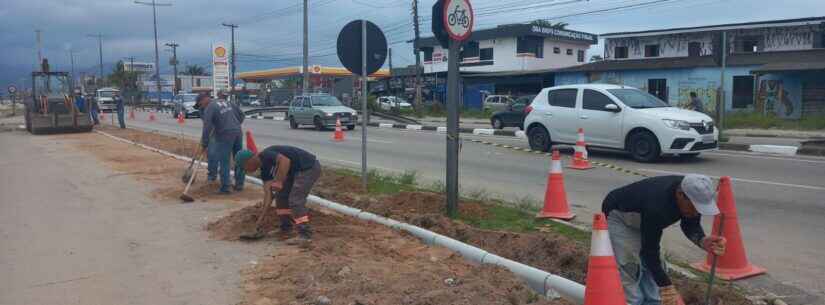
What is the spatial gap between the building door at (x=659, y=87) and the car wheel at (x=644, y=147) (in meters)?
22.9

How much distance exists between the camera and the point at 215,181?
1016 cm

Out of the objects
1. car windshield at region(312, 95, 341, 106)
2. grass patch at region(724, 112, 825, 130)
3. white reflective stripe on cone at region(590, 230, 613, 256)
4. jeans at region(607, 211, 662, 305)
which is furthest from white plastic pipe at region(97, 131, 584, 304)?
grass patch at region(724, 112, 825, 130)

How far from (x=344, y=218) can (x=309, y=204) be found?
1163mm

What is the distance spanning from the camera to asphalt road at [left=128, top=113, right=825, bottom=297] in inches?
240

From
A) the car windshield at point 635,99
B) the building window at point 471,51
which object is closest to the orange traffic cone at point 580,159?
the car windshield at point 635,99

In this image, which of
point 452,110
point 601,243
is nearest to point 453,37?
point 452,110

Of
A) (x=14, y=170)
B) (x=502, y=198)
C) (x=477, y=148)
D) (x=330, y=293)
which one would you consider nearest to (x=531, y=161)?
(x=477, y=148)

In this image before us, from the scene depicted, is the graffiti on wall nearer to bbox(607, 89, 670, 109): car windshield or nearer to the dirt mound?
bbox(607, 89, 670, 109): car windshield

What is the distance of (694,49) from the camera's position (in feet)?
124

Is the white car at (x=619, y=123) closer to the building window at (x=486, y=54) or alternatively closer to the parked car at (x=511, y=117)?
the parked car at (x=511, y=117)

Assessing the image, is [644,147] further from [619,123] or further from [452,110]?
[452,110]

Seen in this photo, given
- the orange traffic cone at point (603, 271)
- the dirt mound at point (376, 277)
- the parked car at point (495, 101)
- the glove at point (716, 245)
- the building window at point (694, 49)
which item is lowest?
the dirt mound at point (376, 277)

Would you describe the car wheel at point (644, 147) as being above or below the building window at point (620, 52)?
below

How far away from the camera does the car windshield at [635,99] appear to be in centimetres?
1328
